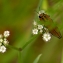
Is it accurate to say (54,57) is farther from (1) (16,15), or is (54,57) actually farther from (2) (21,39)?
(1) (16,15)

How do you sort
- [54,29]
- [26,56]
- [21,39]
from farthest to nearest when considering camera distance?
[21,39]
[26,56]
[54,29]

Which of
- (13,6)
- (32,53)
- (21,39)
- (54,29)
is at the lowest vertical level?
(54,29)

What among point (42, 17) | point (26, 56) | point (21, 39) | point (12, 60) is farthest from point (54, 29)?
point (12, 60)

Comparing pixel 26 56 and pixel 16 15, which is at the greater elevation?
pixel 16 15

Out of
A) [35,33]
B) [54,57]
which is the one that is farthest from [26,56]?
[35,33]

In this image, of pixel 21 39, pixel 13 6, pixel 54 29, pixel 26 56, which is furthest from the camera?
pixel 13 6

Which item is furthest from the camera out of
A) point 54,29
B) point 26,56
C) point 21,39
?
point 21,39

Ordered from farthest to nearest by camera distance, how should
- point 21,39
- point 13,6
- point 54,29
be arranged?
point 13,6, point 21,39, point 54,29

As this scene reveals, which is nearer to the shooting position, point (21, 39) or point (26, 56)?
point (26, 56)

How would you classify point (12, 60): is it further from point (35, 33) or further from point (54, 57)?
point (35, 33)
